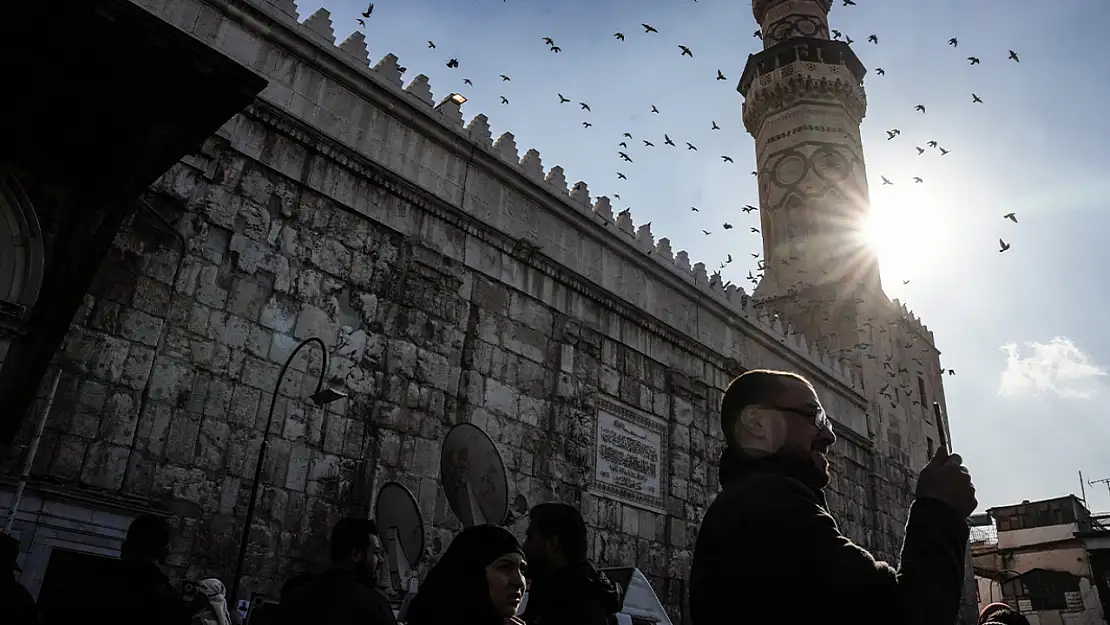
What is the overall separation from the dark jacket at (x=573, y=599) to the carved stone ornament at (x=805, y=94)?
22.2 m

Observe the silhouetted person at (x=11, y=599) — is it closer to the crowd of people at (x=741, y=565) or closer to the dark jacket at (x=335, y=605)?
the crowd of people at (x=741, y=565)

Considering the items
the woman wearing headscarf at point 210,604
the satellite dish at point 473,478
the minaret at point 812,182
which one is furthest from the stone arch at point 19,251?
the minaret at point 812,182

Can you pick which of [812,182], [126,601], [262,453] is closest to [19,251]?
[262,453]

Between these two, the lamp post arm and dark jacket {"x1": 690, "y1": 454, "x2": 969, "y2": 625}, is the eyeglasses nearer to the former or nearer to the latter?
dark jacket {"x1": 690, "y1": 454, "x2": 969, "y2": 625}

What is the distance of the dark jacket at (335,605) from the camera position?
8.75 ft

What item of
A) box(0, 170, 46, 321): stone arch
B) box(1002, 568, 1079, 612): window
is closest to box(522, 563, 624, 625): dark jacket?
box(0, 170, 46, 321): stone arch

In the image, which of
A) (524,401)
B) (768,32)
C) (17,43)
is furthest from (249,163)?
(768,32)

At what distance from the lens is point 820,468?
1.95 metres

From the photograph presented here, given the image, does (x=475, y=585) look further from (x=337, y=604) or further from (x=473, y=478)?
(x=473, y=478)

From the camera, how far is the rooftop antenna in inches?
274

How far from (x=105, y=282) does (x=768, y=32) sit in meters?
24.4

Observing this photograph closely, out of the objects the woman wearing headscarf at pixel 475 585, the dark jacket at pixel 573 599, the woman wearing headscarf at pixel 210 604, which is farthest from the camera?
the woman wearing headscarf at pixel 210 604

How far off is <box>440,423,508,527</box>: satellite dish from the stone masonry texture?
1211mm

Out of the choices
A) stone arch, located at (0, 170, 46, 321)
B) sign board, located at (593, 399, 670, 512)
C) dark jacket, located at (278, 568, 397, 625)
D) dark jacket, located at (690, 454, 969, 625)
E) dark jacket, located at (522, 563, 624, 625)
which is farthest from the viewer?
sign board, located at (593, 399, 670, 512)
